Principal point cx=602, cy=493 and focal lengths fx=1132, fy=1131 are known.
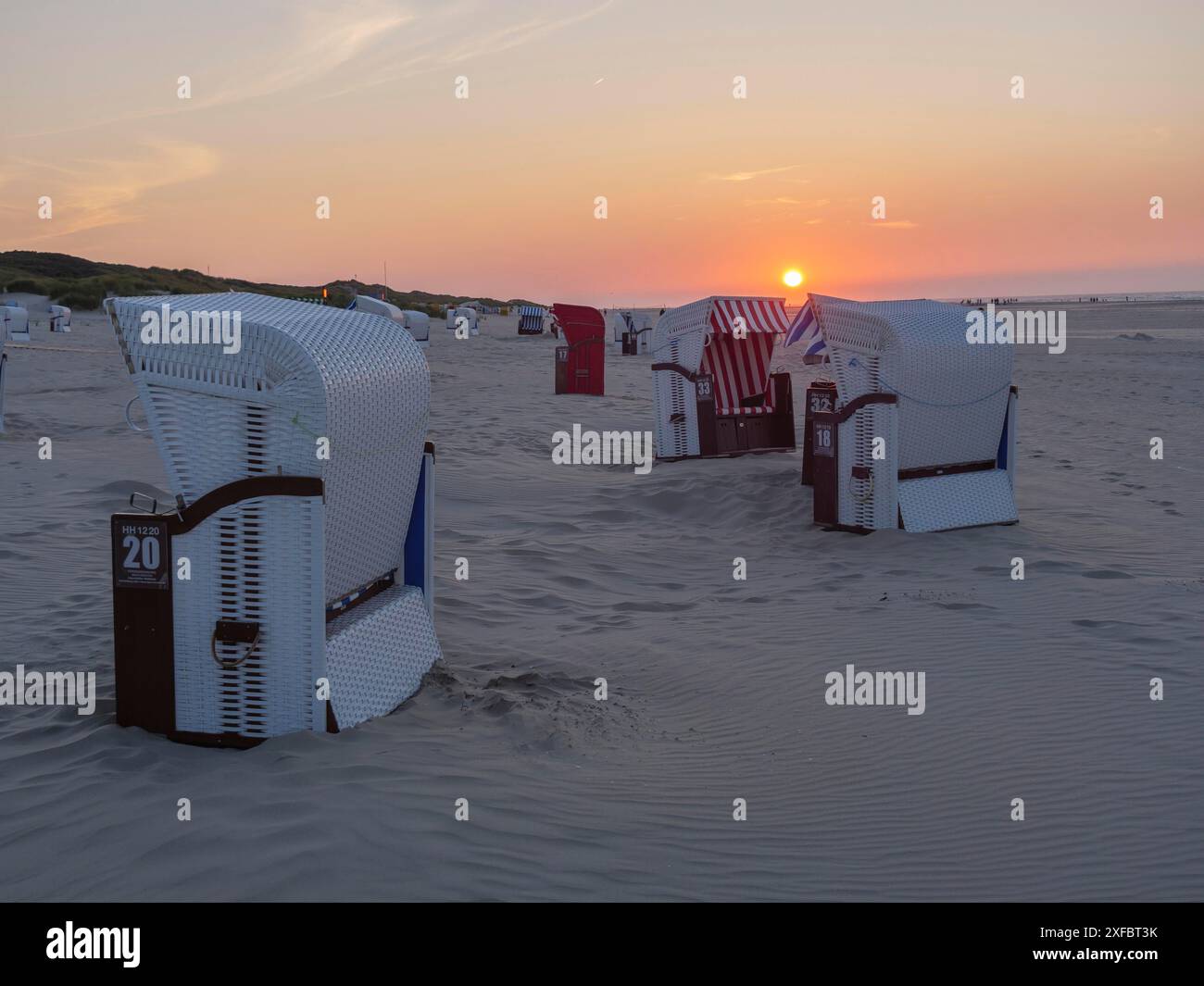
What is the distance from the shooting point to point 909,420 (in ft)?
34.0

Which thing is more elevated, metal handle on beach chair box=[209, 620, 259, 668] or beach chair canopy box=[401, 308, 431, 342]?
beach chair canopy box=[401, 308, 431, 342]

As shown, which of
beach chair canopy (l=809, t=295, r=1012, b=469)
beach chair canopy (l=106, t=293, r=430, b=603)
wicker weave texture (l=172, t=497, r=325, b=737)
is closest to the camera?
beach chair canopy (l=106, t=293, r=430, b=603)

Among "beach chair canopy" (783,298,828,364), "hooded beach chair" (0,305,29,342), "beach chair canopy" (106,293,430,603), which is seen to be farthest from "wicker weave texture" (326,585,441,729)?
"hooded beach chair" (0,305,29,342)

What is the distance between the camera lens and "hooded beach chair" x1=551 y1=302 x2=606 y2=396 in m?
25.5

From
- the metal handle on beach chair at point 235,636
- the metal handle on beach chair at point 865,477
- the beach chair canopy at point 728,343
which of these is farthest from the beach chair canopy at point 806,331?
the metal handle on beach chair at point 235,636

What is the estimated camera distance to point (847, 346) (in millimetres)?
10586

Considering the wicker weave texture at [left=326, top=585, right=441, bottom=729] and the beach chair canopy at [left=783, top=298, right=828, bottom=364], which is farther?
the beach chair canopy at [left=783, top=298, right=828, bottom=364]

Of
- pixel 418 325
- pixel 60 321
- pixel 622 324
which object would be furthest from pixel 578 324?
pixel 60 321

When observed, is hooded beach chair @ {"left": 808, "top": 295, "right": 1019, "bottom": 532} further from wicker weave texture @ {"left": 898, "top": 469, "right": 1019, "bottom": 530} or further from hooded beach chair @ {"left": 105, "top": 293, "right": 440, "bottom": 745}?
hooded beach chair @ {"left": 105, "top": 293, "right": 440, "bottom": 745}

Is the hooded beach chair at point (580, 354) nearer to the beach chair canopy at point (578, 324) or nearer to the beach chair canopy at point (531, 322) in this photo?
the beach chair canopy at point (578, 324)

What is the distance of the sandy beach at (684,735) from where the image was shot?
4.17m

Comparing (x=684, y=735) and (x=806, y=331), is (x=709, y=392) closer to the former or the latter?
(x=806, y=331)
